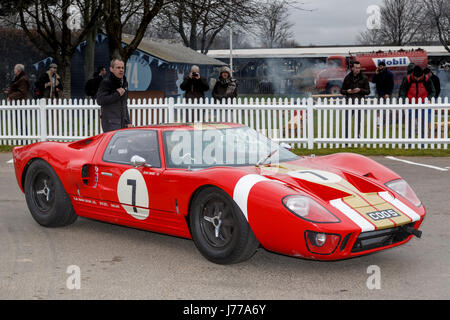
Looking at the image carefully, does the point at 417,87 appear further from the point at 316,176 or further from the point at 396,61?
the point at 396,61

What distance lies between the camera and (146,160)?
5781 millimetres

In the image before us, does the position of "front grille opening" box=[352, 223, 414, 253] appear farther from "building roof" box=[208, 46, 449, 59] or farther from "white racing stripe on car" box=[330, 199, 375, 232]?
"building roof" box=[208, 46, 449, 59]

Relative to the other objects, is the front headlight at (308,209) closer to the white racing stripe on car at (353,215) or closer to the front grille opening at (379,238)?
the white racing stripe on car at (353,215)

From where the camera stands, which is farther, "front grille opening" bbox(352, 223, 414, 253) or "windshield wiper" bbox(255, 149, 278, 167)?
"windshield wiper" bbox(255, 149, 278, 167)

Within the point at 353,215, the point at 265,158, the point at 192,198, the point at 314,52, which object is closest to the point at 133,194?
the point at 192,198

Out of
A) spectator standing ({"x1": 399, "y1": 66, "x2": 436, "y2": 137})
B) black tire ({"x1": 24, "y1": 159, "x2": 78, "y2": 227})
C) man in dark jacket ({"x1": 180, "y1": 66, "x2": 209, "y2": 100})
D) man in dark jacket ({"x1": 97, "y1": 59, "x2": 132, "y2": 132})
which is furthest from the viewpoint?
man in dark jacket ({"x1": 180, "y1": 66, "x2": 209, "y2": 100})

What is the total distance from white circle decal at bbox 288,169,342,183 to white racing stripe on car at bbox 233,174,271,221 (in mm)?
393

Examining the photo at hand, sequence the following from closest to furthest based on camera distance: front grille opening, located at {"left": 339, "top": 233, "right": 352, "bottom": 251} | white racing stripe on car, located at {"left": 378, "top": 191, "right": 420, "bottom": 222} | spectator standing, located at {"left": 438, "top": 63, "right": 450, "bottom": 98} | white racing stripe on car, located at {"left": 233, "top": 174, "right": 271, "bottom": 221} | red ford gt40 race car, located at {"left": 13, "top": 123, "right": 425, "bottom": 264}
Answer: front grille opening, located at {"left": 339, "top": 233, "right": 352, "bottom": 251} < red ford gt40 race car, located at {"left": 13, "top": 123, "right": 425, "bottom": 264} < white racing stripe on car, located at {"left": 233, "top": 174, "right": 271, "bottom": 221} < white racing stripe on car, located at {"left": 378, "top": 191, "right": 420, "bottom": 222} < spectator standing, located at {"left": 438, "top": 63, "right": 450, "bottom": 98}

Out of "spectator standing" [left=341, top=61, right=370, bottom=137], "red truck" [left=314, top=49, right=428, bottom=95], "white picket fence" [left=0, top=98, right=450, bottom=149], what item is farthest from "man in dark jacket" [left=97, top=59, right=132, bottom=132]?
"red truck" [left=314, top=49, right=428, bottom=95]

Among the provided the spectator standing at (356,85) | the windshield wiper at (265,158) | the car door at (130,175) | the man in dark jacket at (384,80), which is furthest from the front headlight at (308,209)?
the man in dark jacket at (384,80)

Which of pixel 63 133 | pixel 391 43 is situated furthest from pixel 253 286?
pixel 391 43

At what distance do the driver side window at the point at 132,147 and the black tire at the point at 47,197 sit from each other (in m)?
0.65

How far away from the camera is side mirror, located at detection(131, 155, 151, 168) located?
18.3 feet

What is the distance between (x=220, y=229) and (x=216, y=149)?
1.03m
